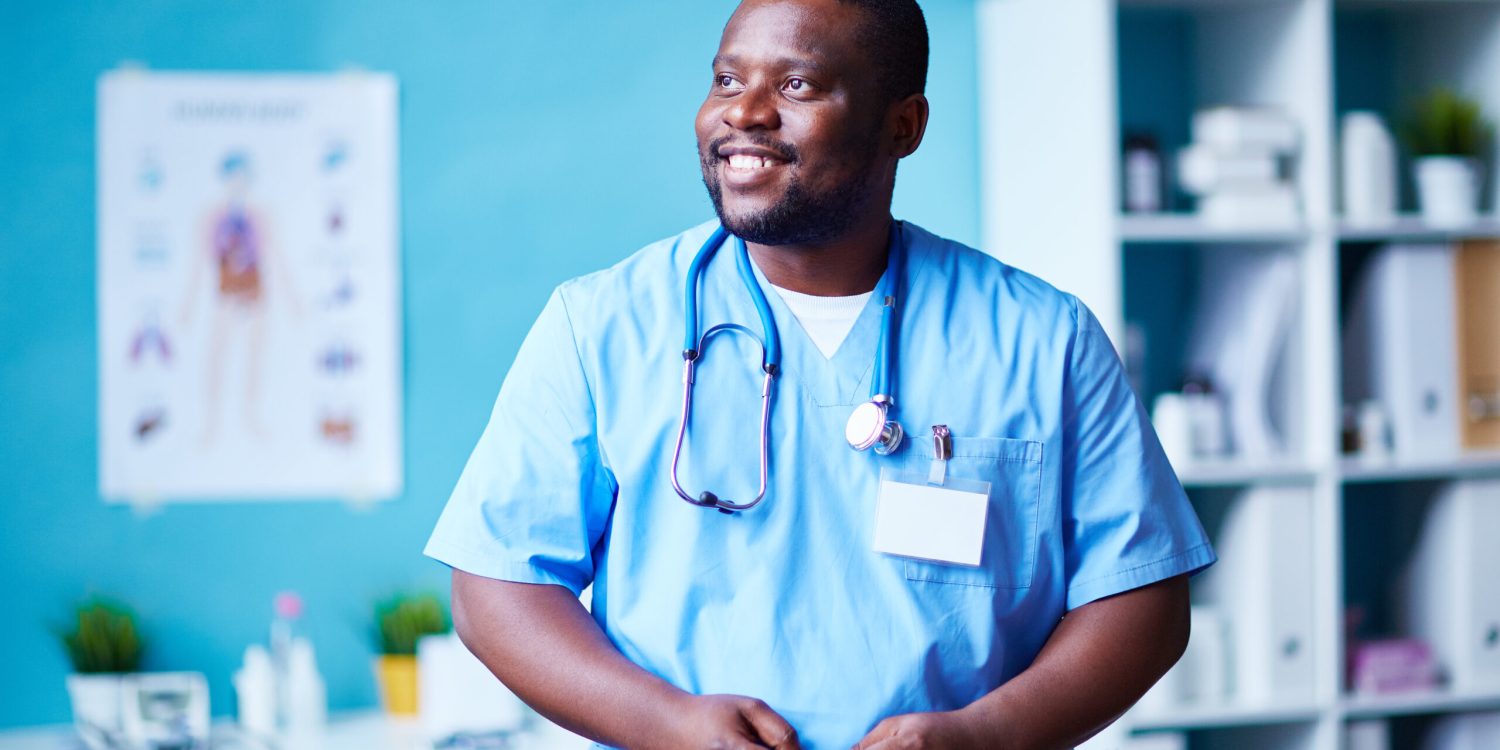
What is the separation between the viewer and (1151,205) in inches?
101

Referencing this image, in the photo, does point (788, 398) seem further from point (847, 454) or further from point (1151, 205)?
point (1151, 205)

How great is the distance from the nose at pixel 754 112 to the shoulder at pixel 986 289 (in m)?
0.25

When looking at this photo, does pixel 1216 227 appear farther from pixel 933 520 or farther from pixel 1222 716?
pixel 933 520

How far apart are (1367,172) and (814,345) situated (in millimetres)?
1648

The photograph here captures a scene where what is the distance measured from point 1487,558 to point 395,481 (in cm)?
200

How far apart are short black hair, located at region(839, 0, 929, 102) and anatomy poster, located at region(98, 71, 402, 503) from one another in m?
1.47

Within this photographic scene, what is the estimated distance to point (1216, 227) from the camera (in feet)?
8.22

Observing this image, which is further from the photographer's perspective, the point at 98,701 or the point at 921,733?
the point at 98,701

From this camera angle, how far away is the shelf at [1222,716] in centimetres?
251

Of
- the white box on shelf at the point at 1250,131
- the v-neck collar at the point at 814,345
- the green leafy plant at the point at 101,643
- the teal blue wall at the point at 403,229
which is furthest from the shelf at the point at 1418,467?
the green leafy plant at the point at 101,643

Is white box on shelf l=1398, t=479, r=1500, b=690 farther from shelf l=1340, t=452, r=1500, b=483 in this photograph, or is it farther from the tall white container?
the tall white container

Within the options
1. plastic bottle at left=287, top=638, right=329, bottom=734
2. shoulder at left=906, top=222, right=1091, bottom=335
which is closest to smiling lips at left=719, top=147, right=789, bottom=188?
shoulder at left=906, top=222, right=1091, bottom=335

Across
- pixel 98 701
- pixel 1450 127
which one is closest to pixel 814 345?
pixel 98 701

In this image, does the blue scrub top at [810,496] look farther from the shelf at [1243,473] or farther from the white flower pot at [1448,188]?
the white flower pot at [1448,188]
